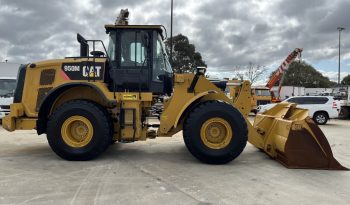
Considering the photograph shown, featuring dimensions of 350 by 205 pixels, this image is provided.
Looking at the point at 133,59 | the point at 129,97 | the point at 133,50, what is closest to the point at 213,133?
the point at 129,97

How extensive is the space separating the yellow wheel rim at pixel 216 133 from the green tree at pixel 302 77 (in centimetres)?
7172

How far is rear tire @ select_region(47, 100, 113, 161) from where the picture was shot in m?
7.98

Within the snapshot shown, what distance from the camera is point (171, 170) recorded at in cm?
732

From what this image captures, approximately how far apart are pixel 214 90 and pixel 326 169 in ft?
8.93

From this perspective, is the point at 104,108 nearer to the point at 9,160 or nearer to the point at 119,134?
the point at 119,134

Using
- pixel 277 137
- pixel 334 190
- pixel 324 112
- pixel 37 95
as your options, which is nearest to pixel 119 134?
pixel 37 95

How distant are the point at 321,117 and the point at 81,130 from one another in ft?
53.2

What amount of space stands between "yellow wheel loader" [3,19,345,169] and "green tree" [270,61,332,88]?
71453 millimetres

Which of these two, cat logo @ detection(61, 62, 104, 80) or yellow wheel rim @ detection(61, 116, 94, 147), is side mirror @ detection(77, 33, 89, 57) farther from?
yellow wheel rim @ detection(61, 116, 94, 147)

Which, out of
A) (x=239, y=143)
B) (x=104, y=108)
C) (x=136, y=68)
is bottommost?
(x=239, y=143)

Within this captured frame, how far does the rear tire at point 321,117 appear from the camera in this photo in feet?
68.7

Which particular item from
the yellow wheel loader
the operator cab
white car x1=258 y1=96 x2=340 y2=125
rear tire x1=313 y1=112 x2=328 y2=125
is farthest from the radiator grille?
rear tire x1=313 y1=112 x2=328 y2=125

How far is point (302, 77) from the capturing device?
78312 mm

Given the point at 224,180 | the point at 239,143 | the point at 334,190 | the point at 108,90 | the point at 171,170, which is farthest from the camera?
the point at 108,90
